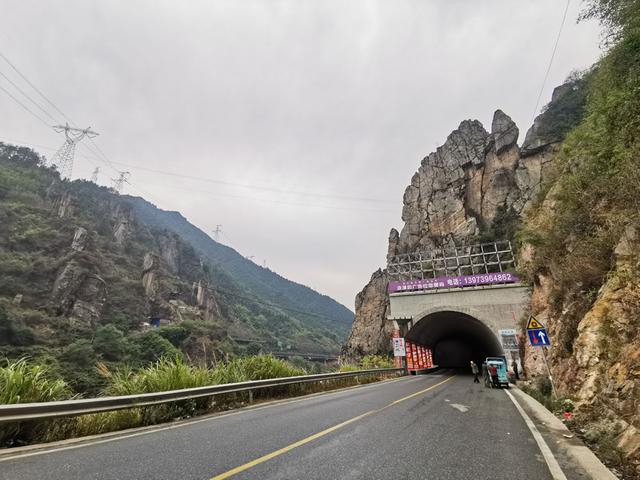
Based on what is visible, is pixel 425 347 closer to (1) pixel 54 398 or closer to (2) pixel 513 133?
(2) pixel 513 133

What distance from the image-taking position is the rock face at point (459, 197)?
49.8 metres

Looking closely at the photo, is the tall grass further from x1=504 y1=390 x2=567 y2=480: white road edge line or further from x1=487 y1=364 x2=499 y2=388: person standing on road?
x1=487 y1=364 x2=499 y2=388: person standing on road

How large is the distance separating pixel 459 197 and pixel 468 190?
6.72ft

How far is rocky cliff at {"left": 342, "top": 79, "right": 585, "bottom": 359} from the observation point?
4853 centimetres

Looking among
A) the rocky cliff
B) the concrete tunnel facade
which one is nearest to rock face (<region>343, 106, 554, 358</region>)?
the rocky cliff

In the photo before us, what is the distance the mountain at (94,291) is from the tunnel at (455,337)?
92.3 feet

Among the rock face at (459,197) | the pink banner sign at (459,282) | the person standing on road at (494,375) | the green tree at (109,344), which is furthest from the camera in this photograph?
the green tree at (109,344)

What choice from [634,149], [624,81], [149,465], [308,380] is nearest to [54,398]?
[149,465]

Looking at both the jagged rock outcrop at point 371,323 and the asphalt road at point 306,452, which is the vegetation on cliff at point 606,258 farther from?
the jagged rock outcrop at point 371,323

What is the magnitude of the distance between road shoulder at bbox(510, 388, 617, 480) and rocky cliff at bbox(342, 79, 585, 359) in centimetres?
4535

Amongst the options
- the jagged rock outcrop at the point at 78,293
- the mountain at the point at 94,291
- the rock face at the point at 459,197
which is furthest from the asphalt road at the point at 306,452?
the jagged rock outcrop at the point at 78,293

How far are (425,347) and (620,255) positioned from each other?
123ft

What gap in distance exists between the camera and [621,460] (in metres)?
4.60

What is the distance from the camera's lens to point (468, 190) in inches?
2219
